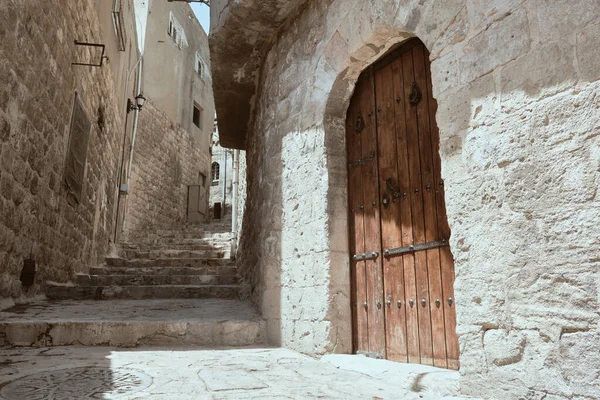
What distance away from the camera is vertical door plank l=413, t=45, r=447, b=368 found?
104 inches

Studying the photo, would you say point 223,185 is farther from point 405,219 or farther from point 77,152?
point 405,219

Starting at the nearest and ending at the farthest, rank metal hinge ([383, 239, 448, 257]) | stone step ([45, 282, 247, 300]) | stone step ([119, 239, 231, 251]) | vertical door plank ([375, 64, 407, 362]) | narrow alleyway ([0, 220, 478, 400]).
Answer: narrow alleyway ([0, 220, 478, 400]) < metal hinge ([383, 239, 448, 257]) < vertical door plank ([375, 64, 407, 362]) < stone step ([45, 282, 247, 300]) < stone step ([119, 239, 231, 251])

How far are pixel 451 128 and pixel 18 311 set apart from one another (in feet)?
11.9

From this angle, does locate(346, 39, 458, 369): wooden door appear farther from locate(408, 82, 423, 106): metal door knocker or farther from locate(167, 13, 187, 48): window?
locate(167, 13, 187, 48): window

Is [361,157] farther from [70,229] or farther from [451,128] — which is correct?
[70,229]

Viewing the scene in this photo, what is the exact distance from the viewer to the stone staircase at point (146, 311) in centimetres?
356

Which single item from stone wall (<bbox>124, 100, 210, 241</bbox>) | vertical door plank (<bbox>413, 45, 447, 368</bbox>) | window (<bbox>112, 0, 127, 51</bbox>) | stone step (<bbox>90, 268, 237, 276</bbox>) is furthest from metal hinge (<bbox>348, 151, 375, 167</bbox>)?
stone wall (<bbox>124, 100, 210, 241</bbox>)

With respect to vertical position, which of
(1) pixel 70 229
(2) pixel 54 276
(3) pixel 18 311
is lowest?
(3) pixel 18 311

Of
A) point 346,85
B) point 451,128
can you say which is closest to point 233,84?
point 346,85

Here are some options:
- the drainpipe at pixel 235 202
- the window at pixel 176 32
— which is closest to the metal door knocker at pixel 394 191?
the drainpipe at pixel 235 202

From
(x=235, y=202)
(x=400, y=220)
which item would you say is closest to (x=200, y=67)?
(x=235, y=202)

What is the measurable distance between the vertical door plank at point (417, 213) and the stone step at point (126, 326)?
5.27 feet

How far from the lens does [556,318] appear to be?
1.84 m

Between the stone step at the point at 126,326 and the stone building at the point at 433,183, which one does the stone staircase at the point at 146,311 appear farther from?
the stone building at the point at 433,183
